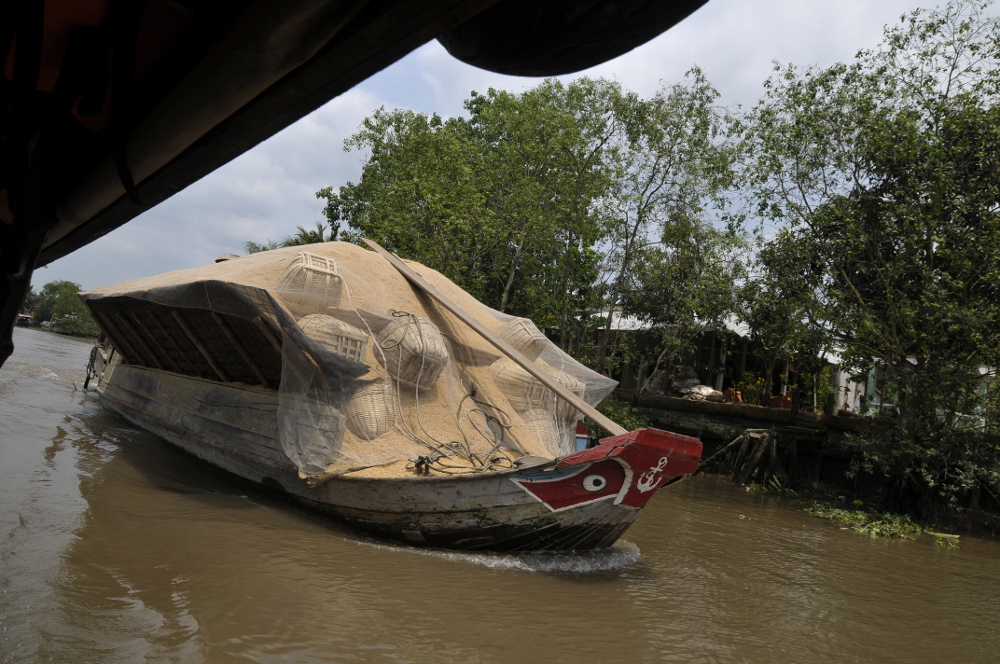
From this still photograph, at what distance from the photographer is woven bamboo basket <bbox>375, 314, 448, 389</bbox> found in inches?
269

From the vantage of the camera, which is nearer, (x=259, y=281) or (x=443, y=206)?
(x=259, y=281)

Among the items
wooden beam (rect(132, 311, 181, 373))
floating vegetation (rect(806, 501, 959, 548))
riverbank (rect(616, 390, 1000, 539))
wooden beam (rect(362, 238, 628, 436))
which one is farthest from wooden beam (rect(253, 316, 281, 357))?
riverbank (rect(616, 390, 1000, 539))

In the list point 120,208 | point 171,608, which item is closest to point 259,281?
point 171,608

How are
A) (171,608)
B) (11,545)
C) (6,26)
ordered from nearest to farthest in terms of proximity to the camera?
(6,26) → (171,608) → (11,545)

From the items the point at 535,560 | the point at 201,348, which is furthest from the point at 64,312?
the point at 535,560

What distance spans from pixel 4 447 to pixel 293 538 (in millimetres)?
4885

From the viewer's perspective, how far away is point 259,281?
700cm

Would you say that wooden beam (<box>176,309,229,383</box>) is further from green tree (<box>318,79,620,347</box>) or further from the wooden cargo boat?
green tree (<box>318,79,620,347</box>)

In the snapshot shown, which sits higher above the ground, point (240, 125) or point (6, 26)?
point (6, 26)

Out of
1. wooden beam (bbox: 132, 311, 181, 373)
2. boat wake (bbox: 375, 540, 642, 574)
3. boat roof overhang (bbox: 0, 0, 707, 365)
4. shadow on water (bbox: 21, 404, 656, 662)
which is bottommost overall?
shadow on water (bbox: 21, 404, 656, 662)

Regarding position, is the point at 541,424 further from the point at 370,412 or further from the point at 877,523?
the point at 877,523

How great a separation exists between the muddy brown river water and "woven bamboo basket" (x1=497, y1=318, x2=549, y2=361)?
2.33 metres

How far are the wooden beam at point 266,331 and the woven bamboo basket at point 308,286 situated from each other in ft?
0.93

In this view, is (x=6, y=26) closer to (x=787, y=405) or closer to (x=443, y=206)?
(x=443, y=206)
